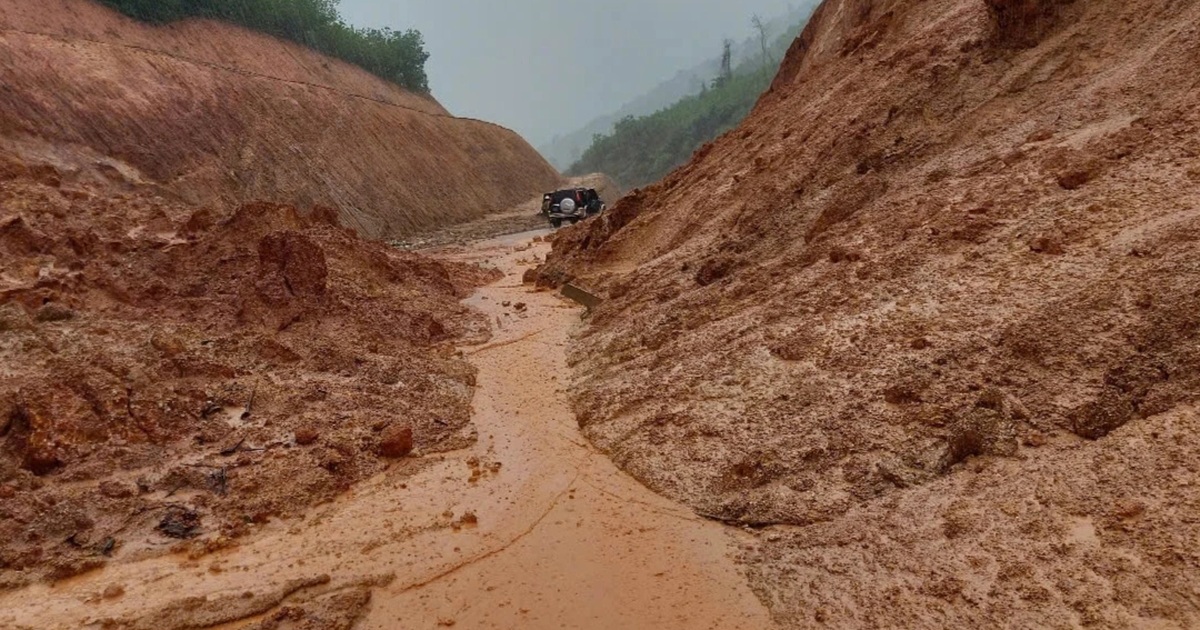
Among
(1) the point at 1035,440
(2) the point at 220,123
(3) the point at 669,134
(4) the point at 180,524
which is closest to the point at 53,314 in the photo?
(4) the point at 180,524

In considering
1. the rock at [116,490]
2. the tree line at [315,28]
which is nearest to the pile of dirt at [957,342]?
the rock at [116,490]

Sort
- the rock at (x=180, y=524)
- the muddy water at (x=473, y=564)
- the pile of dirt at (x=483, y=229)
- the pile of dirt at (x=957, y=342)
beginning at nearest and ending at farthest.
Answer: the pile of dirt at (x=957, y=342) → the muddy water at (x=473, y=564) → the rock at (x=180, y=524) → the pile of dirt at (x=483, y=229)

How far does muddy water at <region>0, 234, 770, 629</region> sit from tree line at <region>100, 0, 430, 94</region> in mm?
31669

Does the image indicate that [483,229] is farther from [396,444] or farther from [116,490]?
[116,490]

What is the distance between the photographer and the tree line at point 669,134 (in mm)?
69500

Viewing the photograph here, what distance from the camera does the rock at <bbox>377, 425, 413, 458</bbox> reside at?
8.32 m

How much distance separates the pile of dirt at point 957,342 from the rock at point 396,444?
221cm

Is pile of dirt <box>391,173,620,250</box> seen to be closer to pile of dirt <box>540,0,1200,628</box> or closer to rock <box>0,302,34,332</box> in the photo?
pile of dirt <box>540,0,1200,628</box>

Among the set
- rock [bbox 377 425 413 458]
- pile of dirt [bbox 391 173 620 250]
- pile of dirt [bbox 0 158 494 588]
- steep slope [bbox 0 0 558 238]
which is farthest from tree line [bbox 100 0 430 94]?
rock [bbox 377 425 413 458]

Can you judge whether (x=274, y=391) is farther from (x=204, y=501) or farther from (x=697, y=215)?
(x=697, y=215)

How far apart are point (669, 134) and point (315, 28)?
40.4 m

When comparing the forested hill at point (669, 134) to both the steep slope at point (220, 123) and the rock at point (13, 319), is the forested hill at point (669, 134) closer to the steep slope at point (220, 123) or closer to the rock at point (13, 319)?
the steep slope at point (220, 123)

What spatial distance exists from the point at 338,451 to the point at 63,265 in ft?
22.3

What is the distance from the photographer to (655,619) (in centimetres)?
542
